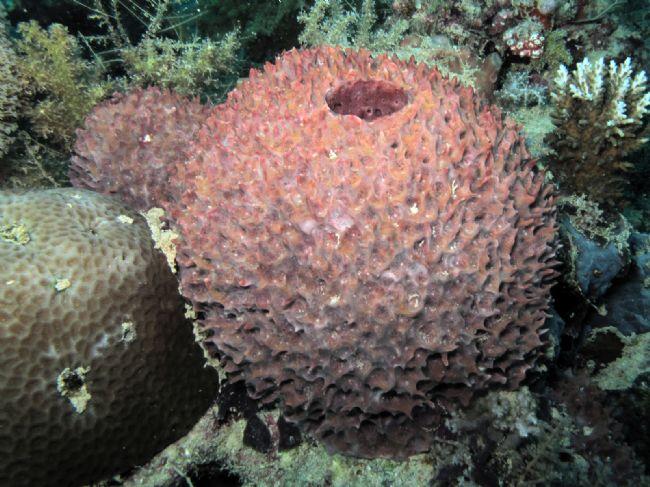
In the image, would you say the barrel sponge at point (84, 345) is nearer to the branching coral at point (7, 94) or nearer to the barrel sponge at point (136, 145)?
the barrel sponge at point (136, 145)

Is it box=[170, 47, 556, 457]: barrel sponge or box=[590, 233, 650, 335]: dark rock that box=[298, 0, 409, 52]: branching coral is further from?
box=[590, 233, 650, 335]: dark rock

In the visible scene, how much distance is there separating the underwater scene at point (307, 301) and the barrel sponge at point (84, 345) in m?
0.01

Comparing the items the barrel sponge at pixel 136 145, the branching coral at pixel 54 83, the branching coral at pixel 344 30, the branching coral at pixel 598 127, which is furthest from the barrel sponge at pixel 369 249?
the branching coral at pixel 344 30

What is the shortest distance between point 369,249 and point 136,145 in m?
1.90

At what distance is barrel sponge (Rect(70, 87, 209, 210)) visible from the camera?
2787 mm

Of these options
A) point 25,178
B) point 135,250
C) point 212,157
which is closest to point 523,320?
point 212,157

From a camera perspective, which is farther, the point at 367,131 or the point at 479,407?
the point at 479,407

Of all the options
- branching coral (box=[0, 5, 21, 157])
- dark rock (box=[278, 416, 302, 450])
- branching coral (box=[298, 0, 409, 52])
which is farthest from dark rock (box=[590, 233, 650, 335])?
branching coral (box=[0, 5, 21, 157])

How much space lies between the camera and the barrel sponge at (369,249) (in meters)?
1.93

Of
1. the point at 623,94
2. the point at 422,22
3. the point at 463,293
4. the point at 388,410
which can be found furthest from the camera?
the point at 422,22

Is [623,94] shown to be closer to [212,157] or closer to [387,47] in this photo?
[387,47]

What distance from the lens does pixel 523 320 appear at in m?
2.18

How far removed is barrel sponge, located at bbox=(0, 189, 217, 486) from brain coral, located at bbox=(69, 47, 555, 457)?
340 mm

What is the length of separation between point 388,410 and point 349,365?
371mm
